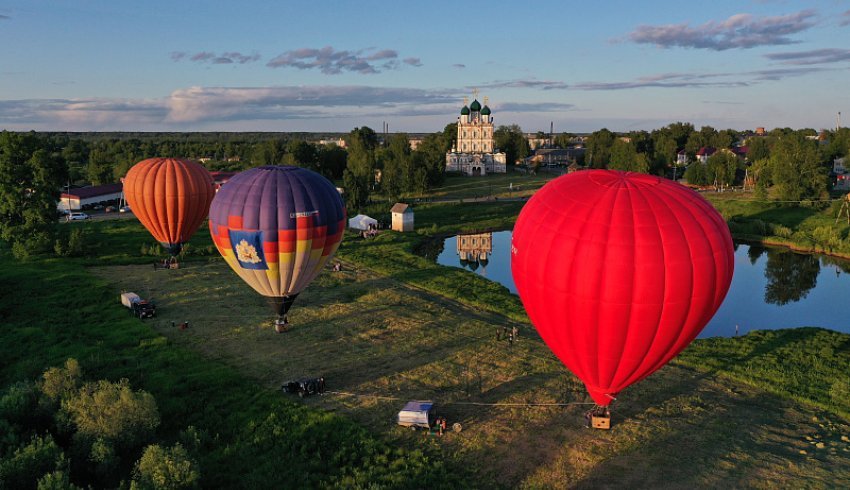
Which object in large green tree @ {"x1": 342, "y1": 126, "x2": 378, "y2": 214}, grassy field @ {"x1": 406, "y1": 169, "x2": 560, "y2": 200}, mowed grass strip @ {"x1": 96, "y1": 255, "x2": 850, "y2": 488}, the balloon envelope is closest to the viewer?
mowed grass strip @ {"x1": 96, "y1": 255, "x2": 850, "y2": 488}

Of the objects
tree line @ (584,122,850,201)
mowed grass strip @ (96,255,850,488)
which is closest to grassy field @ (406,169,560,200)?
tree line @ (584,122,850,201)

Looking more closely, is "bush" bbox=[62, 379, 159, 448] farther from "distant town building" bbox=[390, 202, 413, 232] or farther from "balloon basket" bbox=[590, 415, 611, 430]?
"distant town building" bbox=[390, 202, 413, 232]

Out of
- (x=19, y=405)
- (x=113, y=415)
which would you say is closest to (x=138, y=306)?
(x=19, y=405)

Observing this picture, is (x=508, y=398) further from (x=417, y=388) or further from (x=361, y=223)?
(x=361, y=223)

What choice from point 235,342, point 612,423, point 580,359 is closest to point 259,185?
point 235,342

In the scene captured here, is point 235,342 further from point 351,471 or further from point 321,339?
point 351,471

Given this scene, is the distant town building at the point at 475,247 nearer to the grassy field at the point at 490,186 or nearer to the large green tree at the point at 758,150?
the grassy field at the point at 490,186

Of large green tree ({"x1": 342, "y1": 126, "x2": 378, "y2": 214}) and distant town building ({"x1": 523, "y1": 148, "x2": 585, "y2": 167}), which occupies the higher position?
distant town building ({"x1": 523, "y1": 148, "x2": 585, "y2": 167})
